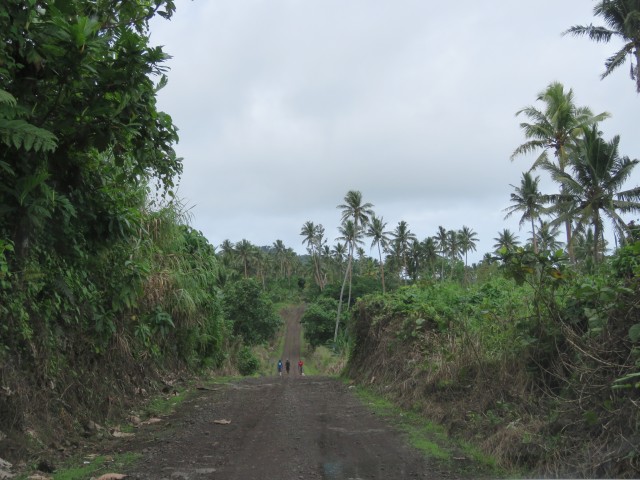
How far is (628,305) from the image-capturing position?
6.29 meters

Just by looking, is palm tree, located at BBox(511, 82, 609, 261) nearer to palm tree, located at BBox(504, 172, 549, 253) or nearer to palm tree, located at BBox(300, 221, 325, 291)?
palm tree, located at BBox(504, 172, 549, 253)

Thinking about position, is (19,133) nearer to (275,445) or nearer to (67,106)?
(67,106)

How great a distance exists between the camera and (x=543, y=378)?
7609 millimetres

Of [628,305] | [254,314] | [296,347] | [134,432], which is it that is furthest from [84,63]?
[296,347]

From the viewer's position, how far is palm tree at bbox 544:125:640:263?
96.1 ft

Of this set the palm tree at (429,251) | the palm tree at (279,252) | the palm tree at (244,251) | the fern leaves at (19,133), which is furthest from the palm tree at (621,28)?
the palm tree at (279,252)

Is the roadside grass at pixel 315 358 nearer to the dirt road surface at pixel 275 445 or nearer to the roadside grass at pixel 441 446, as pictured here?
the dirt road surface at pixel 275 445

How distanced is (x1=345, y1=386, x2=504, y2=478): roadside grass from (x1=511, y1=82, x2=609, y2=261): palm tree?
88.6 feet

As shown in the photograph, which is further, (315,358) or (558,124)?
(315,358)

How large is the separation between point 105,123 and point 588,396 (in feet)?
21.4

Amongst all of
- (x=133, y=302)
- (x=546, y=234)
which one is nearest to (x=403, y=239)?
(x=546, y=234)

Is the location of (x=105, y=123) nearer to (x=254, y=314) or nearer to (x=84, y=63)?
(x=84, y=63)

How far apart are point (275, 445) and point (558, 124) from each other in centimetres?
3253

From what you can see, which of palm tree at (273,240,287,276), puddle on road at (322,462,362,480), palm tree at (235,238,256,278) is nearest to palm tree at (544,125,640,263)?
puddle on road at (322,462,362,480)
